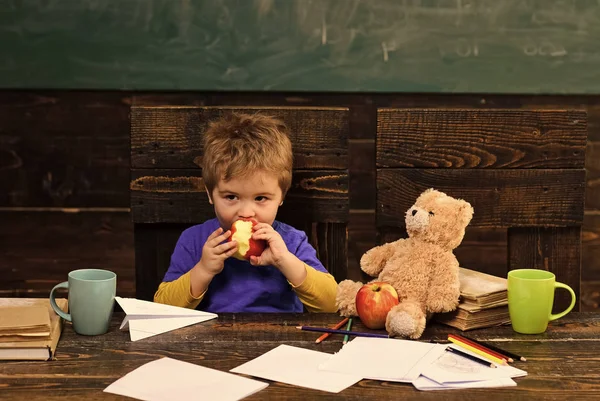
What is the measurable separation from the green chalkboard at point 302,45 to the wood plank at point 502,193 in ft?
3.31

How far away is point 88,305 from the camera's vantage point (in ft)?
4.74

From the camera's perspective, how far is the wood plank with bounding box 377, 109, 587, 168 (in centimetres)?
192

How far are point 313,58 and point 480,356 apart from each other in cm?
172

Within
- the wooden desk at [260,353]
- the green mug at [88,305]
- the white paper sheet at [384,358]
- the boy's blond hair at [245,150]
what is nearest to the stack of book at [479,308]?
the wooden desk at [260,353]

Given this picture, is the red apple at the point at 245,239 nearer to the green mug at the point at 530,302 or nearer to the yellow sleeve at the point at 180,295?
the yellow sleeve at the point at 180,295

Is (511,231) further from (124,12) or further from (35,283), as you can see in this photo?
(35,283)

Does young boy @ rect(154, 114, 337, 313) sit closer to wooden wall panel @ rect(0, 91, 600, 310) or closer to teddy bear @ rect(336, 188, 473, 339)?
teddy bear @ rect(336, 188, 473, 339)

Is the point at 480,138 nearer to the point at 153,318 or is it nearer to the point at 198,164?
the point at 198,164

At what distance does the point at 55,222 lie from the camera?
2992mm

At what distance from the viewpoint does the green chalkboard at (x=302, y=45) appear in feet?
9.33

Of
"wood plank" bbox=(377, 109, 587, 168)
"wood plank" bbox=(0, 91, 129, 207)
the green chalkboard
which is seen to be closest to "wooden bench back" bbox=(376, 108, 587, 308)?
"wood plank" bbox=(377, 109, 587, 168)

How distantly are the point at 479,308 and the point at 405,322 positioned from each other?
6.3 inches

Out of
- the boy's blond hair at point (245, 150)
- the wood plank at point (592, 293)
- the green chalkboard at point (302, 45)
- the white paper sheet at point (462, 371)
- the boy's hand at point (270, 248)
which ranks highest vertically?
the green chalkboard at point (302, 45)

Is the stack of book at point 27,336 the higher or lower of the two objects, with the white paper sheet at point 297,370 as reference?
higher
